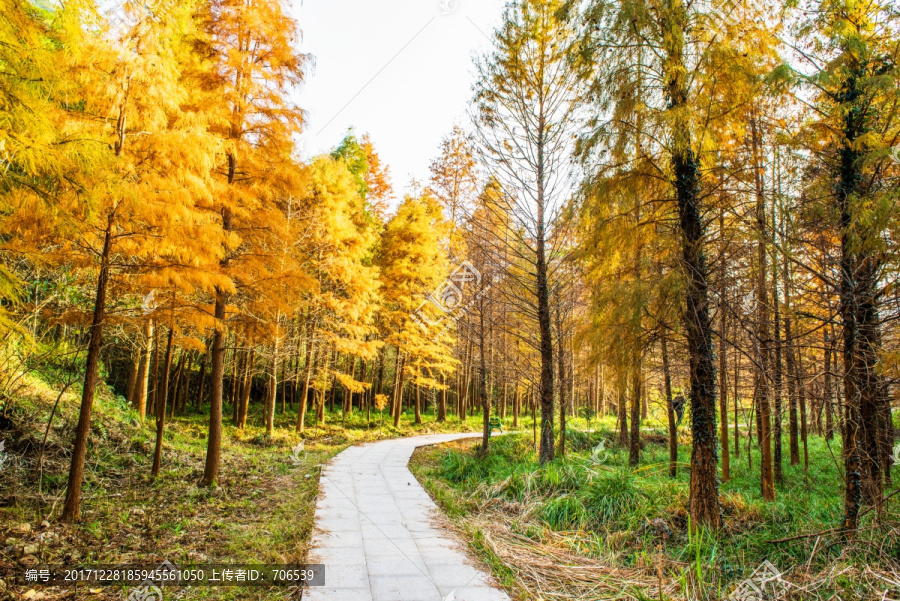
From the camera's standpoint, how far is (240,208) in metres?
7.39

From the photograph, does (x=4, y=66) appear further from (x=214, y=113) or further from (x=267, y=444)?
(x=267, y=444)

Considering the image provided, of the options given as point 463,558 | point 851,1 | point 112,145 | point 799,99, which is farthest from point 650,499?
point 112,145

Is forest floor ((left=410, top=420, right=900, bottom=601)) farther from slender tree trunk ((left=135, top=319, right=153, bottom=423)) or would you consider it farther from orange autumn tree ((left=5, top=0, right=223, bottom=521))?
slender tree trunk ((left=135, top=319, right=153, bottom=423))

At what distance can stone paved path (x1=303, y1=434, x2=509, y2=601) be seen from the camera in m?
3.51

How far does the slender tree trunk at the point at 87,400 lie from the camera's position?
5086 millimetres

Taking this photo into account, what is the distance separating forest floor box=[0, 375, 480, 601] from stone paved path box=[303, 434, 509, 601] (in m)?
0.31

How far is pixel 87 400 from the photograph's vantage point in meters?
5.26

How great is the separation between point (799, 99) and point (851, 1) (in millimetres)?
1162

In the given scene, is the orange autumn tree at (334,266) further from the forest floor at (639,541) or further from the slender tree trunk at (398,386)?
the forest floor at (639,541)

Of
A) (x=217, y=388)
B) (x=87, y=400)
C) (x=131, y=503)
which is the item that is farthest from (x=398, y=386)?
(x=87, y=400)

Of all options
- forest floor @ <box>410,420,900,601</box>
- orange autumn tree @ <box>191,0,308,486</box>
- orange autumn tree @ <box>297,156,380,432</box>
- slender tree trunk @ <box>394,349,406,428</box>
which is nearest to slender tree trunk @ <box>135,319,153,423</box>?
orange autumn tree @ <box>297,156,380,432</box>

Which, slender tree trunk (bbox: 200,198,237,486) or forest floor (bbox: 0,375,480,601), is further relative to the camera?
slender tree trunk (bbox: 200,198,237,486)

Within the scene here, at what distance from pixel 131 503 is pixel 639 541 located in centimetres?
643

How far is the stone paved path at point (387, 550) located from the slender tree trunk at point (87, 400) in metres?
2.70
